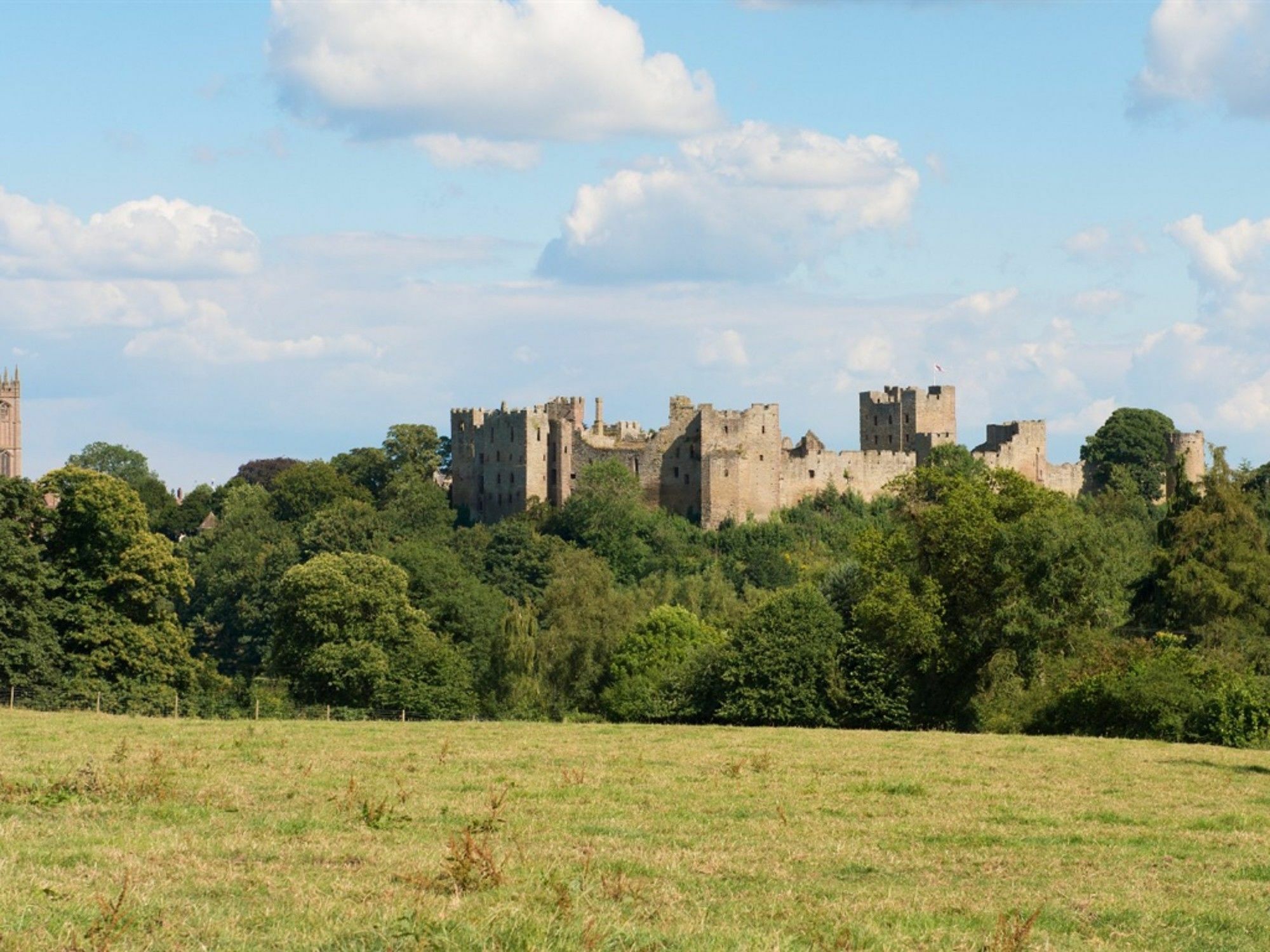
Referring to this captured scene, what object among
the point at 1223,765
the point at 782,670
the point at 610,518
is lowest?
the point at 1223,765

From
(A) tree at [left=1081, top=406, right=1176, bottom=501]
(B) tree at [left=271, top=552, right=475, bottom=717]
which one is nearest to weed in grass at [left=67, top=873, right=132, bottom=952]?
(B) tree at [left=271, top=552, right=475, bottom=717]

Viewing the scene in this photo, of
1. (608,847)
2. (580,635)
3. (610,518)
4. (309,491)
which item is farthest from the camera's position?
(309,491)

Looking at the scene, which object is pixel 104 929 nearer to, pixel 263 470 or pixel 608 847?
pixel 608 847

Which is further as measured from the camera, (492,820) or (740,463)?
(740,463)

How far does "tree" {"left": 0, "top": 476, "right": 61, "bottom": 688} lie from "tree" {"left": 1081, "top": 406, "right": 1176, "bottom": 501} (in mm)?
66109

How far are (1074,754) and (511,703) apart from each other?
2881 cm

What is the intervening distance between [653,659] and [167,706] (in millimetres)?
16291

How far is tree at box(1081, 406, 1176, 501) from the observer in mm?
99625

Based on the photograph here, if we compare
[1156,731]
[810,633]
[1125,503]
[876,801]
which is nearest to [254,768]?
[876,801]

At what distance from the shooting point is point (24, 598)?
144 feet

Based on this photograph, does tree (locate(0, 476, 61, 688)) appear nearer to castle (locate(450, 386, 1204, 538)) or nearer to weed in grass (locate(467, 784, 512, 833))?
weed in grass (locate(467, 784, 512, 833))

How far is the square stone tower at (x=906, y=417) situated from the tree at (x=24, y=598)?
60.2 meters

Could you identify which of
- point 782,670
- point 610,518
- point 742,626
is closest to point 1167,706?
point 782,670

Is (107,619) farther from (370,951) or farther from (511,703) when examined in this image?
(370,951)
